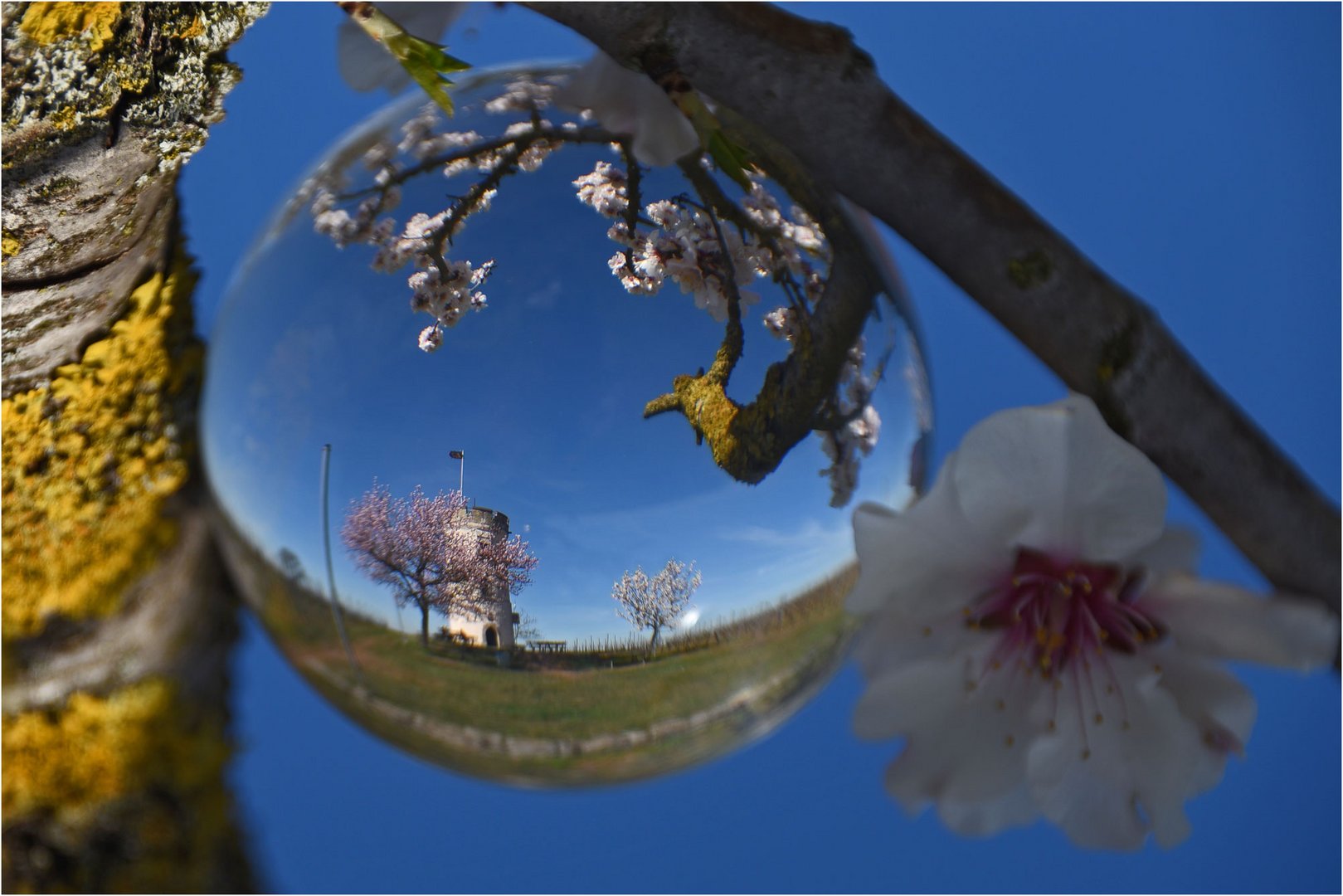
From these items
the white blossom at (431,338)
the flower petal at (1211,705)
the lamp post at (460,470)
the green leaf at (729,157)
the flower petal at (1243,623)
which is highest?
the green leaf at (729,157)

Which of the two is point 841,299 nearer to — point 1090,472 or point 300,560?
point 1090,472

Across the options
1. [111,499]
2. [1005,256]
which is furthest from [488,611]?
[111,499]

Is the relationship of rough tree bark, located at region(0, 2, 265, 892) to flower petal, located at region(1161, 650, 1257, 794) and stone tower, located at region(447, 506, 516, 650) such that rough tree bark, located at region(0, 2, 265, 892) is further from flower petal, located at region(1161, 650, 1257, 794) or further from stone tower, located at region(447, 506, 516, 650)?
flower petal, located at region(1161, 650, 1257, 794)

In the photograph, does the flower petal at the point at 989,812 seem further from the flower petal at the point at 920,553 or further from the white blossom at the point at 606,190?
the white blossom at the point at 606,190

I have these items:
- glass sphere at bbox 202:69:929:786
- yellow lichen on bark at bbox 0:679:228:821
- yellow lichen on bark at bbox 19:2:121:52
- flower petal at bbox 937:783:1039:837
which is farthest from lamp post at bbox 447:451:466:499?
yellow lichen on bark at bbox 0:679:228:821

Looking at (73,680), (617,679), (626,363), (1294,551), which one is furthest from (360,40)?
(73,680)

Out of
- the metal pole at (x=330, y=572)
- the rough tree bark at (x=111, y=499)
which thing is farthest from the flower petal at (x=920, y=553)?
the rough tree bark at (x=111, y=499)
